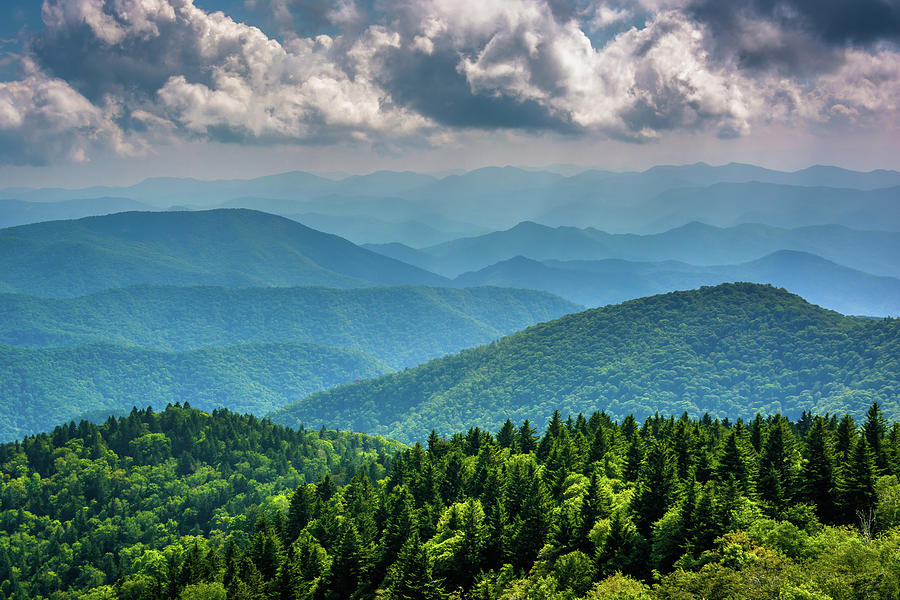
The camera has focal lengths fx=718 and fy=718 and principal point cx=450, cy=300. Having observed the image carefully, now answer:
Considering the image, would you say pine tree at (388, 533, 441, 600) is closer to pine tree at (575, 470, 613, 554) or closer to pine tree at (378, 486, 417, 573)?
pine tree at (378, 486, 417, 573)

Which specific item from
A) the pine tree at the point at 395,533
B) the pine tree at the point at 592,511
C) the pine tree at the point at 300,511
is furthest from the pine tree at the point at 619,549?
the pine tree at the point at 300,511

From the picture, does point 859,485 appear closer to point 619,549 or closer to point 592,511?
point 619,549

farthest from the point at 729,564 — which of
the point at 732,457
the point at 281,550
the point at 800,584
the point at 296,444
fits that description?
the point at 296,444

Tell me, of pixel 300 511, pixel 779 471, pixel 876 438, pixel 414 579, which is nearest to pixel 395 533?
pixel 414 579

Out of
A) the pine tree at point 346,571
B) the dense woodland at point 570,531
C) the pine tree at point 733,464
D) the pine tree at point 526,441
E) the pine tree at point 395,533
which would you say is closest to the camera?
the dense woodland at point 570,531

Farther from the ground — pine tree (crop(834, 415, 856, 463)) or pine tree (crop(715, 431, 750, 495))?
pine tree (crop(834, 415, 856, 463))

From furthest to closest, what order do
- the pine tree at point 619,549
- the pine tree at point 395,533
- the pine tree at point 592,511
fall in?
the pine tree at point 395,533 < the pine tree at point 592,511 < the pine tree at point 619,549

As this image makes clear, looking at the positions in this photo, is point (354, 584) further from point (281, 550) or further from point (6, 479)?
point (6, 479)

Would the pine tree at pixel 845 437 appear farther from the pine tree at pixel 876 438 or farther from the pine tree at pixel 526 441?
the pine tree at pixel 526 441

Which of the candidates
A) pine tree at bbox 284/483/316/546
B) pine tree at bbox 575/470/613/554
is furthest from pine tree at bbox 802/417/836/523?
pine tree at bbox 284/483/316/546

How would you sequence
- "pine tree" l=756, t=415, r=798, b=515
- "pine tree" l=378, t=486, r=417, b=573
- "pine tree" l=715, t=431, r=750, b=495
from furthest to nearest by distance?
"pine tree" l=378, t=486, r=417, b=573 → "pine tree" l=715, t=431, r=750, b=495 → "pine tree" l=756, t=415, r=798, b=515
